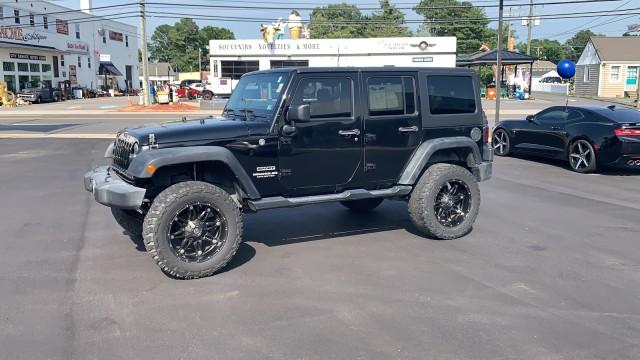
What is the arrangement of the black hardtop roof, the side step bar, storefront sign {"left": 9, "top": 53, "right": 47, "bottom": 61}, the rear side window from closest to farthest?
1. the side step bar
2. the black hardtop roof
3. the rear side window
4. storefront sign {"left": 9, "top": 53, "right": 47, "bottom": 61}

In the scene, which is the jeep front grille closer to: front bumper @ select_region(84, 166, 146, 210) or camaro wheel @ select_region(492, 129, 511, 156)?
front bumper @ select_region(84, 166, 146, 210)

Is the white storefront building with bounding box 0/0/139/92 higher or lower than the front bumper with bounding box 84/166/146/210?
higher

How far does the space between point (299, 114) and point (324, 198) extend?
100 cm

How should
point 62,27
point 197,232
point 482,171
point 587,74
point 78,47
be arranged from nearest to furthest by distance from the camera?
point 197,232 → point 482,171 → point 62,27 → point 587,74 → point 78,47

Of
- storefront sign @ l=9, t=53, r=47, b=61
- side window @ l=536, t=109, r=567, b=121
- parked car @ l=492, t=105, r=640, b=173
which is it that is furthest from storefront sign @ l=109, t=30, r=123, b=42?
side window @ l=536, t=109, r=567, b=121

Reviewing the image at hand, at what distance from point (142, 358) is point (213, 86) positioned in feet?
123

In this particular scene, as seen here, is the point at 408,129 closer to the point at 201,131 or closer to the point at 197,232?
the point at 201,131

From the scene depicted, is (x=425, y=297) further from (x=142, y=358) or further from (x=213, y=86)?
(x=213, y=86)

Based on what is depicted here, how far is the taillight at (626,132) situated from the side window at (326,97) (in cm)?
765

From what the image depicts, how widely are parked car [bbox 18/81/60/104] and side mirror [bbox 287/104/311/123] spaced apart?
1731 inches

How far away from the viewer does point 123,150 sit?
5.78 metres

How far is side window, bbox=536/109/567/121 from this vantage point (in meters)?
12.7

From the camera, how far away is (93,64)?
204 feet

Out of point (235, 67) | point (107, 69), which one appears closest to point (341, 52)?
point (235, 67)
